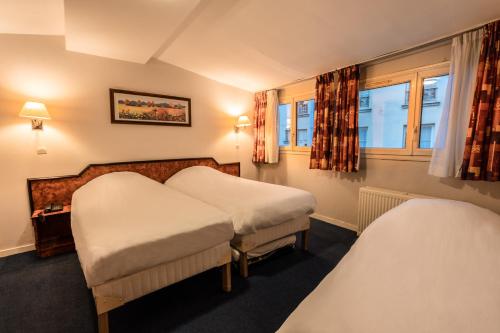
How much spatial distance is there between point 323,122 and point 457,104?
138cm

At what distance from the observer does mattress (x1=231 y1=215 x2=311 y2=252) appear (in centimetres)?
201

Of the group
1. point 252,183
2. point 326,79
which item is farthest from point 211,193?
point 326,79

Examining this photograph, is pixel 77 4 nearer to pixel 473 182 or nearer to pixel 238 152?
pixel 238 152

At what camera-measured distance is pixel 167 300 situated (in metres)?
1.77

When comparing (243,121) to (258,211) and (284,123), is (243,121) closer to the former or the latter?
(284,123)

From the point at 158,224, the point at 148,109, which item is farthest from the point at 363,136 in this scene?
the point at 148,109

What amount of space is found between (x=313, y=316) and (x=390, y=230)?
3.21ft

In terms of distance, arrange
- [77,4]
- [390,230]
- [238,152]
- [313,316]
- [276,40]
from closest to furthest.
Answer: [313,316] → [390,230] → [77,4] → [276,40] → [238,152]

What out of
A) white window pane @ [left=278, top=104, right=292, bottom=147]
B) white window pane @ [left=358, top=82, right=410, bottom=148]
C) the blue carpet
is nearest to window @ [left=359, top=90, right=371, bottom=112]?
white window pane @ [left=358, top=82, right=410, bottom=148]

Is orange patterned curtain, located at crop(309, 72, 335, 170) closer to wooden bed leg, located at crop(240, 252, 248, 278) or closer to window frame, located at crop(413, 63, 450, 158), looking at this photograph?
window frame, located at crop(413, 63, 450, 158)

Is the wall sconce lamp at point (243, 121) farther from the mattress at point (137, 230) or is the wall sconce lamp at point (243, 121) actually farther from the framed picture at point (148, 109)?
the mattress at point (137, 230)

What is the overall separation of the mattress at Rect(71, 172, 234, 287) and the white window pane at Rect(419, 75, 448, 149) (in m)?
2.30

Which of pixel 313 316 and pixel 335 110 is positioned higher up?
pixel 335 110

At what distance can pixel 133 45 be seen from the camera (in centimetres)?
255
